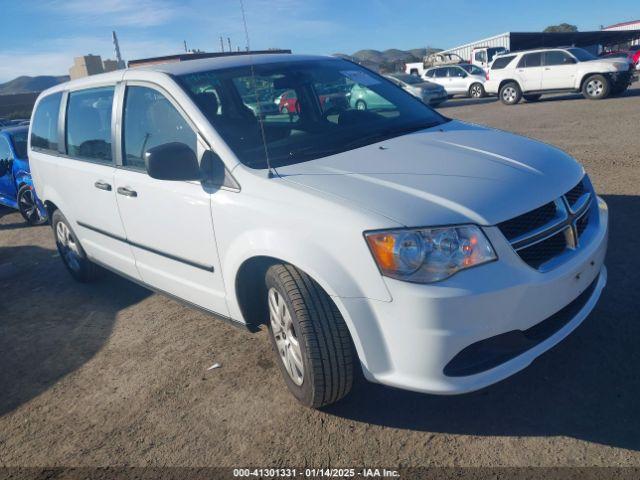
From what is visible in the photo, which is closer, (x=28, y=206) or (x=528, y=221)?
(x=528, y=221)

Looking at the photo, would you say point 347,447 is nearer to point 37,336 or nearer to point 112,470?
point 112,470

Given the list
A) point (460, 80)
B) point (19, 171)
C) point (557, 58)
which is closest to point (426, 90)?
point (460, 80)

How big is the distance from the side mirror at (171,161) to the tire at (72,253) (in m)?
2.30

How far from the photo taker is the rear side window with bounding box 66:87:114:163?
3.94 m

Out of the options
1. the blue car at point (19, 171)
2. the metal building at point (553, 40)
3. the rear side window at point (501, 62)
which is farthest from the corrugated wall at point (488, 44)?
the blue car at point (19, 171)

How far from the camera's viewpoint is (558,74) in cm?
1725

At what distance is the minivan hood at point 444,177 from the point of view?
235cm

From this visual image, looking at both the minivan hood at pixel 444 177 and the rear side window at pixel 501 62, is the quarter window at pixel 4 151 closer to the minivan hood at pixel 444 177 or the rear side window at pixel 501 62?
the minivan hood at pixel 444 177

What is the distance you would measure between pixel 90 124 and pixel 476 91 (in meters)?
21.4

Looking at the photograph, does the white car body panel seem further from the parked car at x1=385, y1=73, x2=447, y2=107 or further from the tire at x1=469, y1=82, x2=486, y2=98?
the tire at x1=469, y1=82, x2=486, y2=98

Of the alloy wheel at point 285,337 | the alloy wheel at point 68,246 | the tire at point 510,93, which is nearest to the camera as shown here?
the alloy wheel at point 285,337

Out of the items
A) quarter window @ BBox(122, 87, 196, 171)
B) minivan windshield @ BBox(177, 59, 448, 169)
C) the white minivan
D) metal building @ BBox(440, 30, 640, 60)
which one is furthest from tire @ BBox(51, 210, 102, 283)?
metal building @ BBox(440, 30, 640, 60)

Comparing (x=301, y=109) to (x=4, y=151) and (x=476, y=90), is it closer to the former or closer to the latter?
(x=4, y=151)

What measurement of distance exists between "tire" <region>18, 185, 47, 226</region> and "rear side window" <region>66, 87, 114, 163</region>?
392 centimetres
